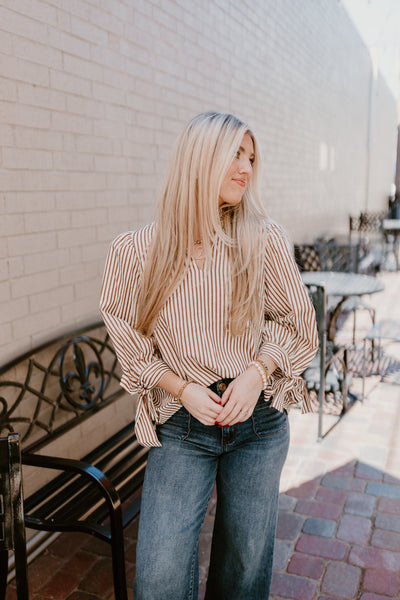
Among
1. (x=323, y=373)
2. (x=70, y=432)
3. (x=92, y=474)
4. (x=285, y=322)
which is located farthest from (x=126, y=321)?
(x=323, y=373)

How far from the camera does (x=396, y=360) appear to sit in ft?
18.3

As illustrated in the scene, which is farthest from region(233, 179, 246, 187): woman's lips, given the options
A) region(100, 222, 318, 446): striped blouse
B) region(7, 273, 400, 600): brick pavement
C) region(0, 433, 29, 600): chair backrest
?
region(7, 273, 400, 600): brick pavement

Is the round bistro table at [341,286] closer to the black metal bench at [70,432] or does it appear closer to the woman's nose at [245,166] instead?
the black metal bench at [70,432]

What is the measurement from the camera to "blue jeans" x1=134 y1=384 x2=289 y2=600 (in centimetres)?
160

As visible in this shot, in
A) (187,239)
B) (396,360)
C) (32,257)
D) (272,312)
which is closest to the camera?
(187,239)

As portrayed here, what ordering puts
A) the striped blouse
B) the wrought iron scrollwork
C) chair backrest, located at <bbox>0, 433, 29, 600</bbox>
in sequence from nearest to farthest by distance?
1. chair backrest, located at <bbox>0, 433, 29, 600</bbox>
2. the striped blouse
3. the wrought iron scrollwork

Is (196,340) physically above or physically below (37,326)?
above

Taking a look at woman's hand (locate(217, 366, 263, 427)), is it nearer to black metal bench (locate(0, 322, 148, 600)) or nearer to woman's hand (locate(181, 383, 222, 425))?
woman's hand (locate(181, 383, 222, 425))

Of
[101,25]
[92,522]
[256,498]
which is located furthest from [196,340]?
[101,25]

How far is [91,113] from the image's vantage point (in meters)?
3.12

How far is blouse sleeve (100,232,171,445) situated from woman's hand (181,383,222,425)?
0.11 meters

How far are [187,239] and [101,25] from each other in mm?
2080

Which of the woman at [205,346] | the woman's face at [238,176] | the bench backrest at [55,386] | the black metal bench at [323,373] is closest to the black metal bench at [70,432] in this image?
the bench backrest at [55,386]

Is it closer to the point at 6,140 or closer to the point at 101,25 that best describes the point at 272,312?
the point at 6,140
